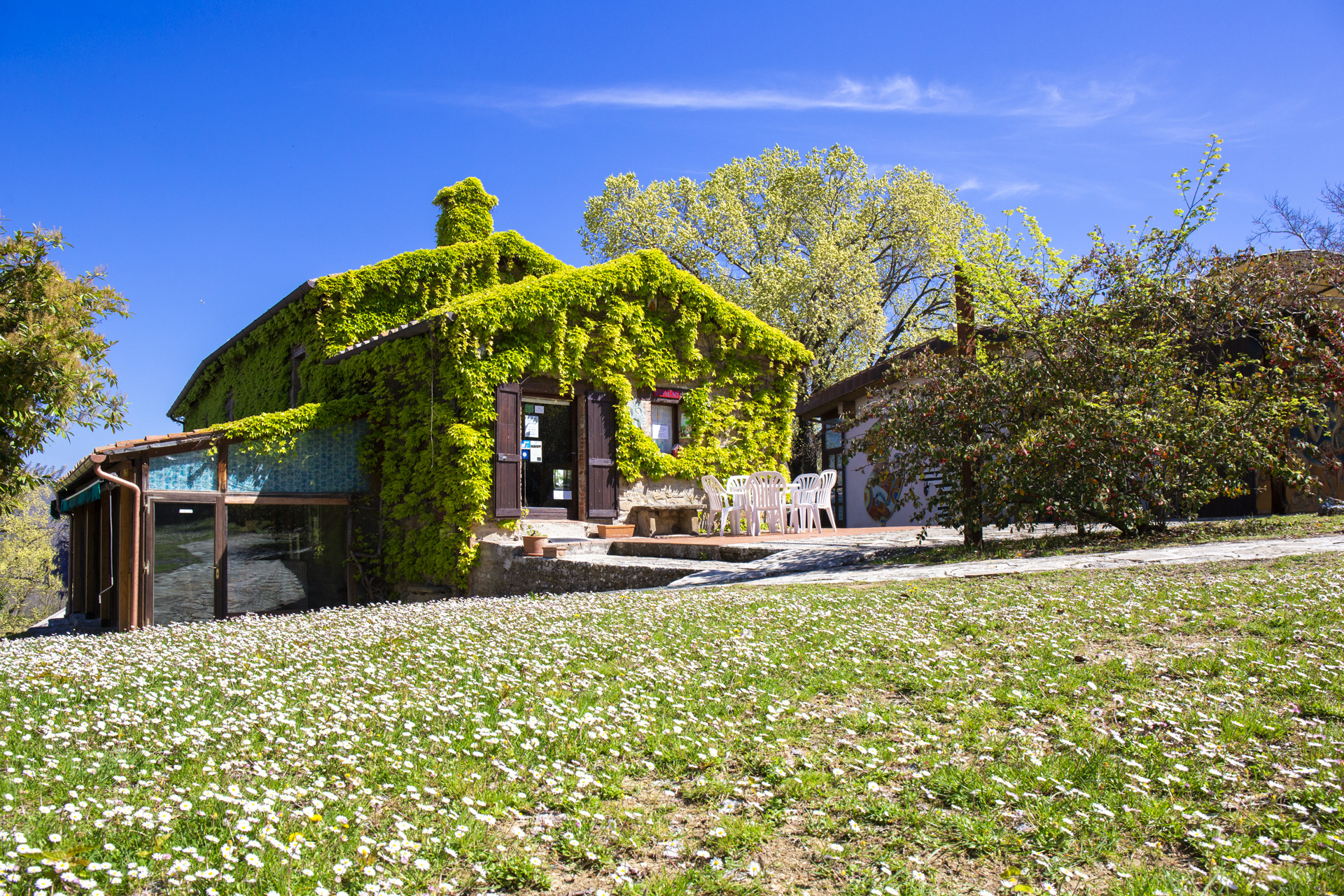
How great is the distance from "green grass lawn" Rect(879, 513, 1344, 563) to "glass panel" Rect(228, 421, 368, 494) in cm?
975

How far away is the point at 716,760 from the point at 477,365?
37.7 ft

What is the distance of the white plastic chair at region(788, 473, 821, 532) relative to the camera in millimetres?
15500

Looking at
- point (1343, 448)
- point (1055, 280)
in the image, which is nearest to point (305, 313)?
point (1055, 280)

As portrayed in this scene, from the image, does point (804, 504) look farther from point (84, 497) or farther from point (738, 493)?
point (84, 497)

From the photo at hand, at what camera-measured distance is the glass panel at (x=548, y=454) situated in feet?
52.3

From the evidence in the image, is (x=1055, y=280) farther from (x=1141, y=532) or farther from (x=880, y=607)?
(x=880, y=607)

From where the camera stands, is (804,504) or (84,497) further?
(84,497)

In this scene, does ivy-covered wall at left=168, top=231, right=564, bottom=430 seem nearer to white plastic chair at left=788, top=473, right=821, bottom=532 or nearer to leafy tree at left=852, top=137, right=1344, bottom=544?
white plastic chair at left=788, top=473, right=821, bottom=532

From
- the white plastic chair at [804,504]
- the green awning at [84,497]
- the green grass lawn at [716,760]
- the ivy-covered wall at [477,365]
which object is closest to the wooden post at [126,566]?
the green awning at [84,497]

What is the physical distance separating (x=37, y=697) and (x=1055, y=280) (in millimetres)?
11850

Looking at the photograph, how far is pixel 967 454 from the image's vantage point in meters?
10.7

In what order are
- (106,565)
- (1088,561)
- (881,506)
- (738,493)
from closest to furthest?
1. (1088,561)
2. (738,493)
3. (106,565)
4. (881,506)

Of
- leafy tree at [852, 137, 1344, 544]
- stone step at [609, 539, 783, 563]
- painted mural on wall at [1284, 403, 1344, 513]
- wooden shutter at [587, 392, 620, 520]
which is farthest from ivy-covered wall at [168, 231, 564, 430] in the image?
painted mural on wall at [1284, 403, 1344, 513]

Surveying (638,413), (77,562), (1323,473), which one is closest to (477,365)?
(638,413)
